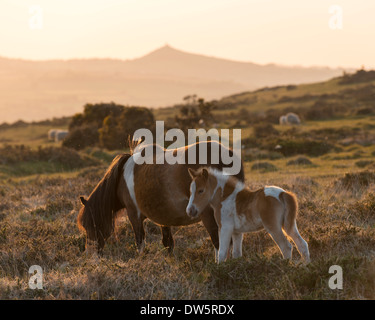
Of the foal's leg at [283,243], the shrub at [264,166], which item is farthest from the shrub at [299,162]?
the foal's leg at [283,243]

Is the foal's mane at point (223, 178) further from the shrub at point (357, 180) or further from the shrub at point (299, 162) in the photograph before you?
the shrub at point (299, 162)

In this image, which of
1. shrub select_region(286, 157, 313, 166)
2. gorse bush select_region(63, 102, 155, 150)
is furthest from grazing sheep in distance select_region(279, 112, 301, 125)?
shrub select_region(286, 157, 313, 166)

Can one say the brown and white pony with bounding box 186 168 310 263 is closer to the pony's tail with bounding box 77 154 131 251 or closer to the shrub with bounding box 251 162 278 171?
the pony's tail with bounding box 77 154 131 251

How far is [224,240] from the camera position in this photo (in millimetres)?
6691

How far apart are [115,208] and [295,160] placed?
15187 millimetres

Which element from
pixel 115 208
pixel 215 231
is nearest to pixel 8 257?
pixel 115 208

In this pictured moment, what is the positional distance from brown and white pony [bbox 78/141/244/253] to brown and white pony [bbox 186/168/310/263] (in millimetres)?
285

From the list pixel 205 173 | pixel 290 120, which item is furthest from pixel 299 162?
pixel 290 120

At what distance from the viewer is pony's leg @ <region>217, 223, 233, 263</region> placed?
6.61 metres

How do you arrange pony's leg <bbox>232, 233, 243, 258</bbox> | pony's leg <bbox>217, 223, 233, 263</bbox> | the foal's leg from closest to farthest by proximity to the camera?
the foal's leg < pony's leg <bbox>217, 223, 233, 263</bbox> < pony's leg <bbox>232, 233, 243, 258</bbox>

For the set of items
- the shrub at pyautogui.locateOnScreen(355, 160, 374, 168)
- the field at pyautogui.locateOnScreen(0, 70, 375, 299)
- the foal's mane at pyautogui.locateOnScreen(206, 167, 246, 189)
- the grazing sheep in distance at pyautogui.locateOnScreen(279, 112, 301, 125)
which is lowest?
the field at pyautogui.locateOnScreen(0, 70, 375, 299)

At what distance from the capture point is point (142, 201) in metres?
7.59

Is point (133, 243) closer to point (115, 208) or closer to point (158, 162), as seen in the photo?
point (115, 208)

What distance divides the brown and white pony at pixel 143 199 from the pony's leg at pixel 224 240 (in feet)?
1.24
